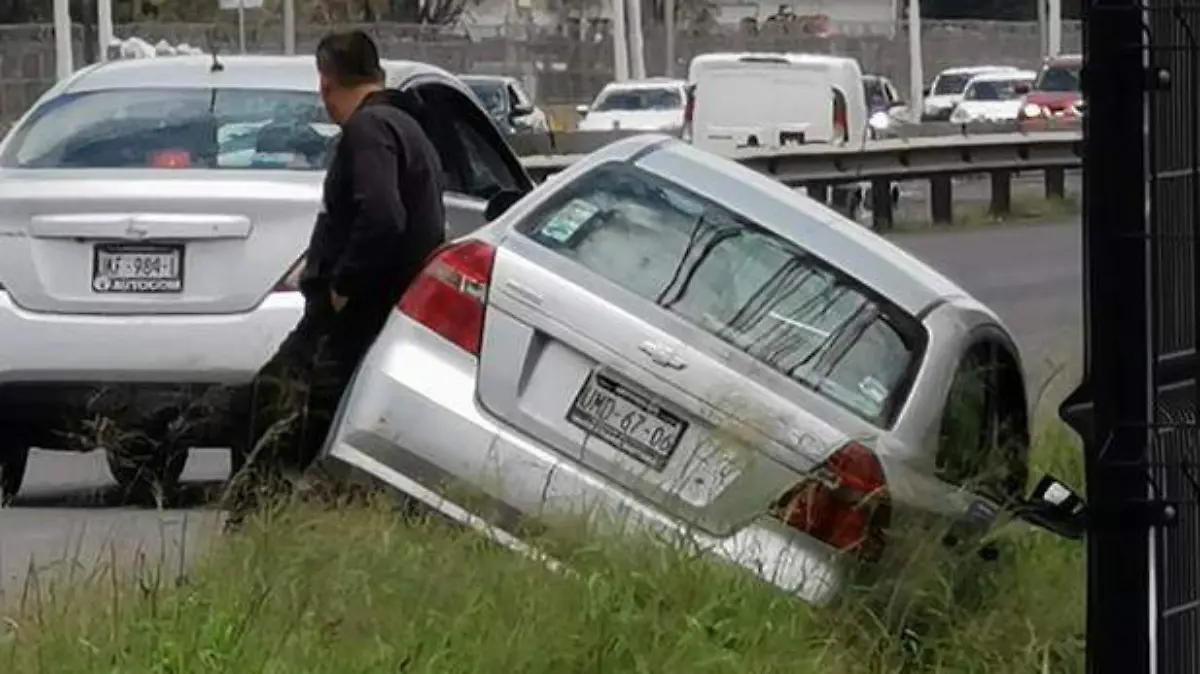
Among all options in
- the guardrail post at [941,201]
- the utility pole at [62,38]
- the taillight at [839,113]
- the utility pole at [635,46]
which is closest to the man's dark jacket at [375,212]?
the guardrail post at [941,201]

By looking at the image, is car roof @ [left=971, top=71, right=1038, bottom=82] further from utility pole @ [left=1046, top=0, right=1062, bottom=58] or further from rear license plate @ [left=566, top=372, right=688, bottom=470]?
rear license plate @ [left=566, top=372, right=688, bottom=470]

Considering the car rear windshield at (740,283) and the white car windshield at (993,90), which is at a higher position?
the car rear windshield at (740,283)

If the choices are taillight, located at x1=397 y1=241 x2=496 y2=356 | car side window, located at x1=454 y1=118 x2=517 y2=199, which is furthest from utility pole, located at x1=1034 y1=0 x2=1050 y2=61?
taillight, located at x1=397 y1=241 x2=496 y2=356

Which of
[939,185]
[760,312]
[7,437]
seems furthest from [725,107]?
[760,312]

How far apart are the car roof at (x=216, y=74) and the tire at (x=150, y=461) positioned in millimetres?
1700

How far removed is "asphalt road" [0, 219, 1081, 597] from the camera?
691 centimetres

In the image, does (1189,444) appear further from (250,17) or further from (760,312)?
(250,17)

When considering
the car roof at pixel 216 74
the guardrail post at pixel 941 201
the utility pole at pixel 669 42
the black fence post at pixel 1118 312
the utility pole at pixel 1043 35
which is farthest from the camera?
the utility pole at pixel 669 42

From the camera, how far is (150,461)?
395 inches

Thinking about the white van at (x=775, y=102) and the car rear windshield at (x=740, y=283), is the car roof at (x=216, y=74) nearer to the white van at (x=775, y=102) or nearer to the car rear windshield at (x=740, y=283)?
the car rear windshield at (x=740, y=283)

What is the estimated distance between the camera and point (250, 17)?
64.1 meters

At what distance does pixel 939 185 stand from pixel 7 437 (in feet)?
70.4

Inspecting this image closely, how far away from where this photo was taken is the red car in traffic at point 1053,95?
4019 centimetres

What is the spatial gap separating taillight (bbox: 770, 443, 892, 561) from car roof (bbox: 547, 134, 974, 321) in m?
0.85
